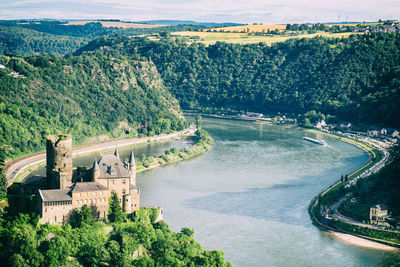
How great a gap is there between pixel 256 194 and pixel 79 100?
43409mm

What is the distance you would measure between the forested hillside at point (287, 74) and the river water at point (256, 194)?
1517 centimetres

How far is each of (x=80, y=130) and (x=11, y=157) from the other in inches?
664

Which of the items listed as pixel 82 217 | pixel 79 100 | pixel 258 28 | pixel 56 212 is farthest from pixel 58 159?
pixel 258 28

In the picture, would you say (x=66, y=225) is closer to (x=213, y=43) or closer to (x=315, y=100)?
(x=315, y=100)

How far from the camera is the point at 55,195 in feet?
144

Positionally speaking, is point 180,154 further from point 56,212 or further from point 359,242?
point 56,212

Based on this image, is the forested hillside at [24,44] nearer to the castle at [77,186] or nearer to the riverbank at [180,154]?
the riverbank at [180,154]

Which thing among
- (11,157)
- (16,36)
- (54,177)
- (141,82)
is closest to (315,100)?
(141,82)

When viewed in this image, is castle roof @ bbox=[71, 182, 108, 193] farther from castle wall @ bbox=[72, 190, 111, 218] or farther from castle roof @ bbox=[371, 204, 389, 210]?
castle roof @ bbox=[371, 204, 389, 210]

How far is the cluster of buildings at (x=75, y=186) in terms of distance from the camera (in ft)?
144

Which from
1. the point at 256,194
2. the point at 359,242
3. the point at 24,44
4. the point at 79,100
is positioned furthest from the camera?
the point at 24,44

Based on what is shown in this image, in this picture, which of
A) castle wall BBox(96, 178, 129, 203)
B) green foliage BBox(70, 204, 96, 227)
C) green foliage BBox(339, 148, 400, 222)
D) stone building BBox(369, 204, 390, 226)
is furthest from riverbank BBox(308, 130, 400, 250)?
green foliage BBox(70, 204, 96, 227)

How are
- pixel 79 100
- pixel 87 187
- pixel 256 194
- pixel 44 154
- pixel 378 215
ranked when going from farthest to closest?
1. pixel 79 100
2. pixel 44 154
3. pixel 256 194
4. pixel 378 215
5. pixel 87 187

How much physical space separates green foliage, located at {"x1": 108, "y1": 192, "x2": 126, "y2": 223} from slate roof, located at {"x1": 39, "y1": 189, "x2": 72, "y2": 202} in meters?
2.97
